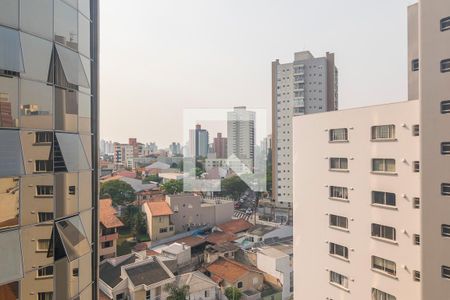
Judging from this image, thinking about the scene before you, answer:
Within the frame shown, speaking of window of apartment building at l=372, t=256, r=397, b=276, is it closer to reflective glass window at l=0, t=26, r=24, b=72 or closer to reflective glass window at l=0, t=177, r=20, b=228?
reflective glass window at l=0, t=177, r=20, b=228

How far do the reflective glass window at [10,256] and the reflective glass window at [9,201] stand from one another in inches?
3.9

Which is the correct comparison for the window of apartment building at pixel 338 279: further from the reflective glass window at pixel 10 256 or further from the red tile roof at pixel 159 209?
the red tile roof at pixel 159 209

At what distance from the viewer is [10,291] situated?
9.04ft

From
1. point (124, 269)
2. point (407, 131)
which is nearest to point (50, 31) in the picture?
point (407, 131)

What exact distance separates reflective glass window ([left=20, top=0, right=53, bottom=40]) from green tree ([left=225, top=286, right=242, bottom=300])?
14616 millimetres

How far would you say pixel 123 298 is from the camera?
46.3ft

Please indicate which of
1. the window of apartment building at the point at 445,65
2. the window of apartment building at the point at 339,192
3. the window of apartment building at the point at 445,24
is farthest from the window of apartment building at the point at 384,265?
the window of apartment building at the point at 445,24

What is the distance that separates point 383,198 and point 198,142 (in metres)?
18.6

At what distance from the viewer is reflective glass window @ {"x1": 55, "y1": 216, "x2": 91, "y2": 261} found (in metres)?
A: 3.39

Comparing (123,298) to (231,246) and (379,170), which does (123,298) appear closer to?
(231,246)

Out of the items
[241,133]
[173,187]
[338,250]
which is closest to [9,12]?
[338,250]

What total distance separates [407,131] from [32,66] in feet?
25.3

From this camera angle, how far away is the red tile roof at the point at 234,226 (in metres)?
25.4

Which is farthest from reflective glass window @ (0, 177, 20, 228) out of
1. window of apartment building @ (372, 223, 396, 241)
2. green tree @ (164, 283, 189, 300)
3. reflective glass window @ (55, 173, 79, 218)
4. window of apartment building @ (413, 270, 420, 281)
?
green tree @ (164, 283, 189, 300)
